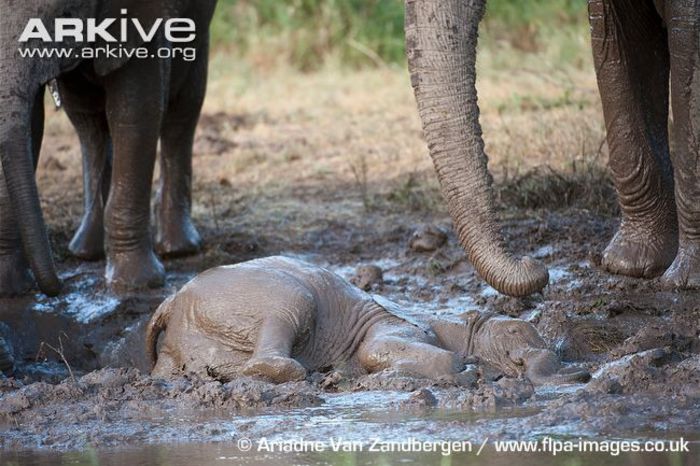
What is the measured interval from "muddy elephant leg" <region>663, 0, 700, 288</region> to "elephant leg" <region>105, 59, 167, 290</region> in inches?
108

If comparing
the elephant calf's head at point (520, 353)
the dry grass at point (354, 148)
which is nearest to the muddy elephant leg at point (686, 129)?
the elephant calf's head at point (520, 353)

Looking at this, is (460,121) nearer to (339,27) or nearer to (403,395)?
(403,395)

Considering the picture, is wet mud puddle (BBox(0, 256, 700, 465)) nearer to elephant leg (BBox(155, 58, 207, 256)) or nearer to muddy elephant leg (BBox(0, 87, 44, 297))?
muddy elephant leg (BBox(0, 87, 44, 297))

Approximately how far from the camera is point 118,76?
7.95 meters

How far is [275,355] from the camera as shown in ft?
19.4

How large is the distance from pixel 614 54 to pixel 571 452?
326 cm

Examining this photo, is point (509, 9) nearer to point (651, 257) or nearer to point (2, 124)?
point (651, 257)

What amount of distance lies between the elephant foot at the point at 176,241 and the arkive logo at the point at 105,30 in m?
1.08

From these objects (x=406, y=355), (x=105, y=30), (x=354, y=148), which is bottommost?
(x=406, y=355)

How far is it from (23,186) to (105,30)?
4.30 feet

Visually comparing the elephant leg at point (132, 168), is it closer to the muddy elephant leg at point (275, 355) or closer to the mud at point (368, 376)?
the mud at point (368, 376)

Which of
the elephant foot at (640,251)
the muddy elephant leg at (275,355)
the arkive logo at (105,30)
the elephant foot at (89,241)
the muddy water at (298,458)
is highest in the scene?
the arkive logo at (105,30)

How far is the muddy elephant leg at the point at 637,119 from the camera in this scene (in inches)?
296

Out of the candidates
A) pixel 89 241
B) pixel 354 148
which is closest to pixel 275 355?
pixel 89 241
